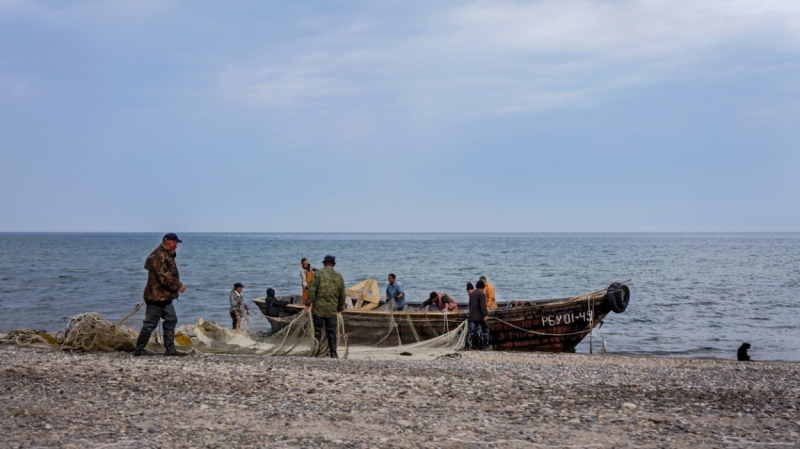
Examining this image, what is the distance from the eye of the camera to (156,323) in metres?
11.5

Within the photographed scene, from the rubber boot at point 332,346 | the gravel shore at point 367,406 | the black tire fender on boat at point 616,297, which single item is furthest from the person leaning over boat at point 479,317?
the gravel shore at point 367,406

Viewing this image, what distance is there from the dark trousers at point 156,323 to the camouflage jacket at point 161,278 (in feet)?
0.46

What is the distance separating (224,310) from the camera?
92.3ft

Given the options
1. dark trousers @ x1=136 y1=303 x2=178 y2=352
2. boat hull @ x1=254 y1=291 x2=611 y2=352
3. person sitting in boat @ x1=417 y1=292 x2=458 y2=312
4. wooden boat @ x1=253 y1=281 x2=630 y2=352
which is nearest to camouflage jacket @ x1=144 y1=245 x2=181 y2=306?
dark trousers @ x1=136 y1=303 x2=178 y2=352

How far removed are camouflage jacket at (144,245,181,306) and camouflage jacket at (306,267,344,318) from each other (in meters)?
2.51

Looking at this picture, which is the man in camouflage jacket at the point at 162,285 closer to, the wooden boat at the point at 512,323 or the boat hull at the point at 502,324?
the boat hull at the point at 502,324

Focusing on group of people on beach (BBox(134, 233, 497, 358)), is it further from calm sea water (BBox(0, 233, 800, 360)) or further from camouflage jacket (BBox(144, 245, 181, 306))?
calm sea water (BBox(0, 233, 800, 360))

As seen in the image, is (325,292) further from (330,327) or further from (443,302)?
(443,302)

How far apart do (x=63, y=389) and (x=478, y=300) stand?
9693mm

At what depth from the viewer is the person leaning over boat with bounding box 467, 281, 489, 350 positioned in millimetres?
15984

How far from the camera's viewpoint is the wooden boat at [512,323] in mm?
17016

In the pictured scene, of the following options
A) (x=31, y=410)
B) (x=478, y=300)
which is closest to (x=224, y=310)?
(x=478, y=300)

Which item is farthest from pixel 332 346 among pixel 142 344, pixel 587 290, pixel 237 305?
pixel 587 290

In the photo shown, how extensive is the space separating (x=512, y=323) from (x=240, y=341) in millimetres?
6550
